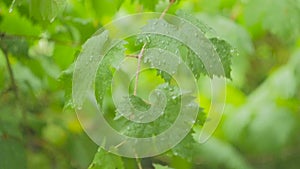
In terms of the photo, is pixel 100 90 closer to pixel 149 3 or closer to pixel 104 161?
pixel 104 161

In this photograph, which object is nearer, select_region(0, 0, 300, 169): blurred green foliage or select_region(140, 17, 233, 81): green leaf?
select_region(140, 17, 233, 81): green leaf

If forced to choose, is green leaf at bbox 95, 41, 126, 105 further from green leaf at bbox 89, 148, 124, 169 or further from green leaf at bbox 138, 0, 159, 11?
green leaf at bbox 138, 0, 159, 11

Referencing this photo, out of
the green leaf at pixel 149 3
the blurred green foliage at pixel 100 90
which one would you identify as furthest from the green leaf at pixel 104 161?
the green leaf at pixel 149 3

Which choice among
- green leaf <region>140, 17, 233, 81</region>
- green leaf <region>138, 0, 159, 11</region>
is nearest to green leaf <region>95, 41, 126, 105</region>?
green leaf <region>140, 17, 233, 81</region>

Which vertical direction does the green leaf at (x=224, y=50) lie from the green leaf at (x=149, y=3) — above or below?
below

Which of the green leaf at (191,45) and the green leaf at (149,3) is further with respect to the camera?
the green leaf at (149,3)

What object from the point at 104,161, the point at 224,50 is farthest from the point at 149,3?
the point at 104,161

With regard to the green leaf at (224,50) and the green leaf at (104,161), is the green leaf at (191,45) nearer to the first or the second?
the green leaf at (224,50)
